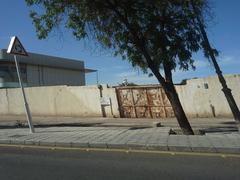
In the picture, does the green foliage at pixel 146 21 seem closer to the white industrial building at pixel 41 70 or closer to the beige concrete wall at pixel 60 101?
the beige concrete wall at pixel 60 101

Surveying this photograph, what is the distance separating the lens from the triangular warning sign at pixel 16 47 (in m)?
13.8

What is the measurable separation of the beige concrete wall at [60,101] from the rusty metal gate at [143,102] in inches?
21.5

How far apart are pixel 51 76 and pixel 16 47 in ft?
152

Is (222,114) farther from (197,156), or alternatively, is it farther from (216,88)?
(197,156)

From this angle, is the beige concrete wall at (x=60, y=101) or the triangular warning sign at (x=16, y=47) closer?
the triangular warning sign at (x=16, y=47)

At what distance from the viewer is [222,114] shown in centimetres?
2383

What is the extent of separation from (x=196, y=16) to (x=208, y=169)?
603 cm

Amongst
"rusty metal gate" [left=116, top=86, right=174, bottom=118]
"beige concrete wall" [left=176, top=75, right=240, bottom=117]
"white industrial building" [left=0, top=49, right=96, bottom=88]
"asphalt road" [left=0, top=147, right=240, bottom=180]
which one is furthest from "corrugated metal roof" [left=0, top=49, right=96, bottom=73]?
"asphalt road" [left=0, top=147, right=240, bottom=180]

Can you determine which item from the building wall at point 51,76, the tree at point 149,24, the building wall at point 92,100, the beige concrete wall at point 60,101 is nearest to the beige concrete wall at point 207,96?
the building wall at point 92,100

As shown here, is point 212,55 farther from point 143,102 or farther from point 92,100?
point 92,100

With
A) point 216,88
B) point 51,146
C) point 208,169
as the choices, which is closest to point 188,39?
point 51,146

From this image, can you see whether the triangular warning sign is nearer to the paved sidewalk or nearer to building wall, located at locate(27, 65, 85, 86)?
the paved sidewalk

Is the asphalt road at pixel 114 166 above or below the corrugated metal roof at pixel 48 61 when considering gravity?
below

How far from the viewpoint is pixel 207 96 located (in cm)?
2422
